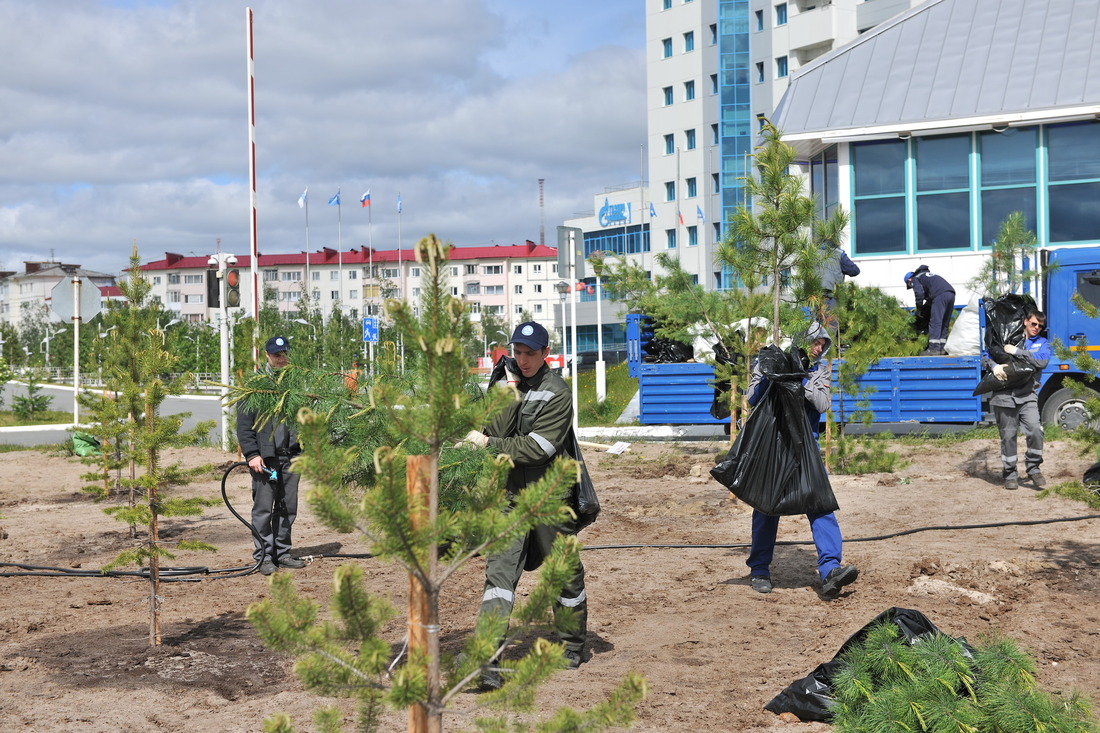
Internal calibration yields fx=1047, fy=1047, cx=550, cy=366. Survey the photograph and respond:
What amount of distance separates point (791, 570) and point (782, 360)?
5.69ft

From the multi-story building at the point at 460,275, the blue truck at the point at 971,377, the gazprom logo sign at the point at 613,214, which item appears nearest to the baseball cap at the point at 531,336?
the blue truck at the point at 971,377

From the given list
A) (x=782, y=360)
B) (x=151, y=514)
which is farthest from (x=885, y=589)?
(x=151, y=514)

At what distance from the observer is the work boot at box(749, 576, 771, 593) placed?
22.3 feet

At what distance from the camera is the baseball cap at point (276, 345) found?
303 inches

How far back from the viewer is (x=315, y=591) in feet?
23.4

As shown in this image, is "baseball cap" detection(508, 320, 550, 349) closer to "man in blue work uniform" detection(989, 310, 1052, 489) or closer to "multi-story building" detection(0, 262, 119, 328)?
"man in blue work uniform" detection(989, 310, 1052, 489)

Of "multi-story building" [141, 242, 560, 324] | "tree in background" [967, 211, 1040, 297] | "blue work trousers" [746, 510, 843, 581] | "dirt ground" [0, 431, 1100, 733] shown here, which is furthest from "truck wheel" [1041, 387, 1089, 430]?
"multi-story building" [141, 242, 560, 324]

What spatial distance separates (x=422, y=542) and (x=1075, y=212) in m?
19.7

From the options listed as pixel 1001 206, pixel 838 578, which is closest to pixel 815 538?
pixel 838 578

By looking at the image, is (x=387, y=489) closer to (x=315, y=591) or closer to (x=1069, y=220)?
(x=315, y=591)

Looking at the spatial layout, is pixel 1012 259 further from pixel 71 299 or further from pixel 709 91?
pixel 709 91

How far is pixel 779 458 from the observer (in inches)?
261

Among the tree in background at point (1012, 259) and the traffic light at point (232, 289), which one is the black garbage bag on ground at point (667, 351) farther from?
the traffic light at point (232, 289)

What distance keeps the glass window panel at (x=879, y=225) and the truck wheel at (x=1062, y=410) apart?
6.76m
